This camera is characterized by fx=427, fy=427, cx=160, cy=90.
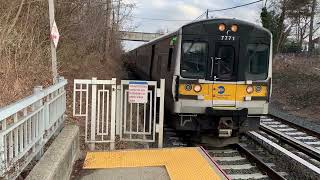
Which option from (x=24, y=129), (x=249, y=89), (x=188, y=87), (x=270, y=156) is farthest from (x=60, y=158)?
(x=270, y=156)

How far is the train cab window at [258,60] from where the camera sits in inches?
401

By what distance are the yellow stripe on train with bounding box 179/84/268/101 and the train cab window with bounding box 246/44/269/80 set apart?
33 cm

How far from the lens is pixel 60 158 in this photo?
18.2 ft

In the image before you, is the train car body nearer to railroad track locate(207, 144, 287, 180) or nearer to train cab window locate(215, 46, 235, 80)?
train cab window locate(215, 46, 235, 80)

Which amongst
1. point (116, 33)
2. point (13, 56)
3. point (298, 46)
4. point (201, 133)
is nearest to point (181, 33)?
point (201, 133)

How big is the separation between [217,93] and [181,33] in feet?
5.31

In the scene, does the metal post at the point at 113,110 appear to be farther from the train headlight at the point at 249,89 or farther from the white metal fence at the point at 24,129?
the train headlight at the point at 249,89

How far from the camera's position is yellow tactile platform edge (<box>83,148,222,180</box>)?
257 inches

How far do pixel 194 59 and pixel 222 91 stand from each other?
3.26 feet

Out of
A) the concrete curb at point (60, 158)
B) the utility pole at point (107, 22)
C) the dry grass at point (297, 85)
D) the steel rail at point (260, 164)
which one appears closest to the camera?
the concrete curb at point (60, 158)

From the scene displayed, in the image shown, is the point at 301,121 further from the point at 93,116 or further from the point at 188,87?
the point at 93,116

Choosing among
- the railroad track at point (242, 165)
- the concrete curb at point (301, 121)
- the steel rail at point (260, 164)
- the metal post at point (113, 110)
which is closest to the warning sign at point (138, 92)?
the metal post at point (113, 110)

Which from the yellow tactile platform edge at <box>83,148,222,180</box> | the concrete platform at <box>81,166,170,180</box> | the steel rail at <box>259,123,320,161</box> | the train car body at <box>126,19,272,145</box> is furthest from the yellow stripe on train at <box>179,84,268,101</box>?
the concrete platform at <box>81,166,170,180</box>

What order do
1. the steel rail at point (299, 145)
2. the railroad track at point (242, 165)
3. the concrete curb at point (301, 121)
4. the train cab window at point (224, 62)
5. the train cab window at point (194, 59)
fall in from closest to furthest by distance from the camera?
the railroad track at point (242, 165)
the steel rail at point (299, 145)
the train cab window at point (194, 59)
the train cab window at point (224, 62)
the concrete curb at point (301, 121)
